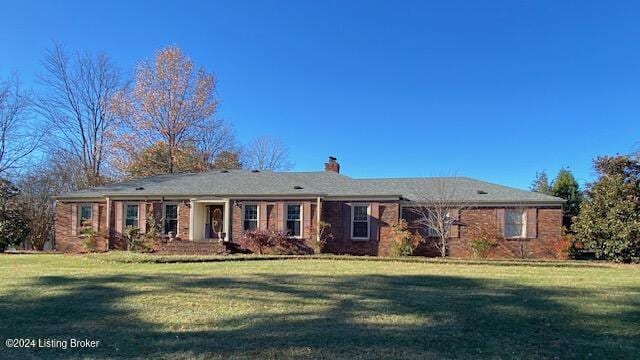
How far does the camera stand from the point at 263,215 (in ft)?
74.8

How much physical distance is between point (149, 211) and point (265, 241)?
5.99 meters

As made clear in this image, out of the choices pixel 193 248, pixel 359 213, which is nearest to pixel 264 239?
pixel 193 248

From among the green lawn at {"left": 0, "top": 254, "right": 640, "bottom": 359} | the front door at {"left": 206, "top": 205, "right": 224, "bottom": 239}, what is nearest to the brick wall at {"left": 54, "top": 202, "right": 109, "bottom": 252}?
the front door at {"left": 206, "top": 205, "right": 224, "bottom": 239}

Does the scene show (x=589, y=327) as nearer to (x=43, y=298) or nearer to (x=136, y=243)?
(x=43, y=298)

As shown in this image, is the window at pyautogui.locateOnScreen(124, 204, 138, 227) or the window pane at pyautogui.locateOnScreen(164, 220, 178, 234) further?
the window at pyautogui.locateOnScreen(124, 204, 138, 227)

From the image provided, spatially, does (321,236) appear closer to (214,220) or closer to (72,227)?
(214,220)

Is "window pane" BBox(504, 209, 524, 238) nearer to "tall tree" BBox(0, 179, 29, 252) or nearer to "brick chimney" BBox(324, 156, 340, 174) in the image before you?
"brick chimney" BBox(324, 156, 340, 174)

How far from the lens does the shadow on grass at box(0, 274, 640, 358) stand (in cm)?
575

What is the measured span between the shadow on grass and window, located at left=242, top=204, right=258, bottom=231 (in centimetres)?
1249

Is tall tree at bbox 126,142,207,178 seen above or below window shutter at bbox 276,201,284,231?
above

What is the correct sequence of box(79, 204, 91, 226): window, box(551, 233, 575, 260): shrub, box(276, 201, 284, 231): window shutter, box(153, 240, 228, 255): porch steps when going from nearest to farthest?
box(551, 233, 575, 260): shrub < box(153, 240, 228, 255): porch steps < box(276, 201, 284, 231): window shutter < box(79, 204, 91, 226): window

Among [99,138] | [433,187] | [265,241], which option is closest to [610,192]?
[433,187]

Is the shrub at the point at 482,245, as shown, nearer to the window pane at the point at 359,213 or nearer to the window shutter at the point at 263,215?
the window pane at the point at 359,213

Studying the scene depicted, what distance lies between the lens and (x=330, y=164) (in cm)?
2916
